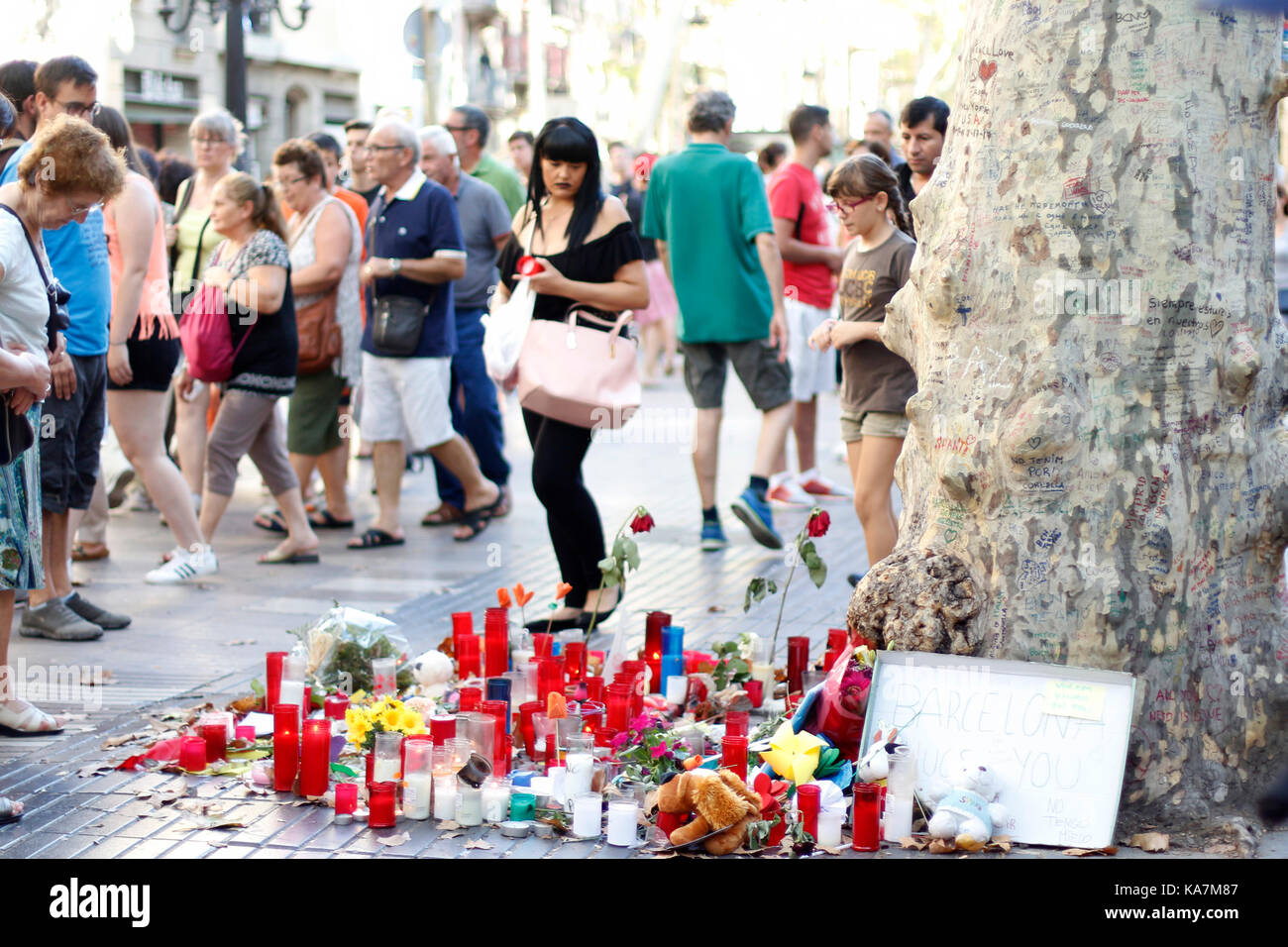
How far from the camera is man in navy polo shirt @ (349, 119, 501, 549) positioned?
784 cm

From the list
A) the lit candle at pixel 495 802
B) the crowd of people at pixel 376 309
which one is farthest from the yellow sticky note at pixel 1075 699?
the crowd of people at pixel 376 309

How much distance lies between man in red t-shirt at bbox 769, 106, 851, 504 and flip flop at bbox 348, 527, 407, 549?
8.29 feet

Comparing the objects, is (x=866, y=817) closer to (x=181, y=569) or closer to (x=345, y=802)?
(x=345, y=802)

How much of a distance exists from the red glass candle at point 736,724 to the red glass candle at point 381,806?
0.97 meters

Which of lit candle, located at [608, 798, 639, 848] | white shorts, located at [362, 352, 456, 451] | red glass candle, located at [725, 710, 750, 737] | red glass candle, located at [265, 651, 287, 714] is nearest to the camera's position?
lit candle, located at [608, 798, 639, 848]

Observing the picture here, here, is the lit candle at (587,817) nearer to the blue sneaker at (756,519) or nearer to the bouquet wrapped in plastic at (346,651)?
the bouquet wrapped in plastic at (346,651)

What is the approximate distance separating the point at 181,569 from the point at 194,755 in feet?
9.37

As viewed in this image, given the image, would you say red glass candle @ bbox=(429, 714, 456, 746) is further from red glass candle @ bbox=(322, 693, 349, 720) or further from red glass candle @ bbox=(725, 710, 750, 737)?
red glass candle @ bbox=(725, 710, 750, 737)

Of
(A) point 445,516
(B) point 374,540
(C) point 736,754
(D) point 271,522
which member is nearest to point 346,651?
(C) point 736,754

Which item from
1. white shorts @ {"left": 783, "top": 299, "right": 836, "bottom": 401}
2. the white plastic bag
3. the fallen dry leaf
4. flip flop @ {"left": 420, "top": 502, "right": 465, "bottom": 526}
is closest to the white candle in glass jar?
the fallen dry leaf

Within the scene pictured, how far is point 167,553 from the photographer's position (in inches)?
285

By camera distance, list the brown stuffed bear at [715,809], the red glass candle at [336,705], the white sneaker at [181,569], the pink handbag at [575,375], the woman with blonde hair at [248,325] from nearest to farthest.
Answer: the brown stuffed bear at [715,809] → the red glass candle at [336,705] → the pink handbag at [575,375] → the white sneaker at [181,569] → the woman with blonde hair at [248,325]

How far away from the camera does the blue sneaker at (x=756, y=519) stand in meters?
7.91
